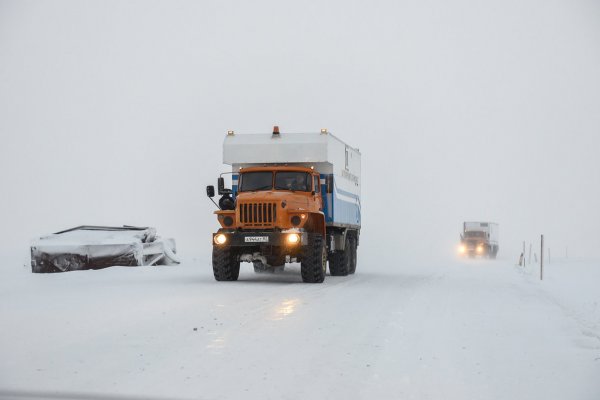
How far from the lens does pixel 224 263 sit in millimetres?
17312

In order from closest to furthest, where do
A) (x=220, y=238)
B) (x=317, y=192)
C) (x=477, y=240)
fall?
(x=220, y=238), (x=317, y=192), (x=477, y=240)

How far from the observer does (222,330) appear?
927 centimetres

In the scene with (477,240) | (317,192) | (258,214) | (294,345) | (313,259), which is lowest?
(294,345)

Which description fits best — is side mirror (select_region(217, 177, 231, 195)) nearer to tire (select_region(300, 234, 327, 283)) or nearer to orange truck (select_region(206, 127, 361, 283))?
orange truck (select_region(206, 127, 361, 283))

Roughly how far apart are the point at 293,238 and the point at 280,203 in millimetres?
885

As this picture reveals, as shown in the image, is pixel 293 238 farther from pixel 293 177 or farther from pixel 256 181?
pixel 256 181

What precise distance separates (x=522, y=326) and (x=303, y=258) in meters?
7.58

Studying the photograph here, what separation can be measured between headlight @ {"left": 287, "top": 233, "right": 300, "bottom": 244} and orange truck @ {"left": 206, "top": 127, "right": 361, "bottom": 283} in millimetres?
12

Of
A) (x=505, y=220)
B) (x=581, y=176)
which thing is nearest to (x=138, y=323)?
(x=505, y=220)

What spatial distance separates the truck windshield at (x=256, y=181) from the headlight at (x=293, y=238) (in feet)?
5.56

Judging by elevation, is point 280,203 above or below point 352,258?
above

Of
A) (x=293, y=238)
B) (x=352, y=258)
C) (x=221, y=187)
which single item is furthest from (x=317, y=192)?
(x=352, y=258)

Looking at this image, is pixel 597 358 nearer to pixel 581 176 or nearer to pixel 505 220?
pixel 505 220

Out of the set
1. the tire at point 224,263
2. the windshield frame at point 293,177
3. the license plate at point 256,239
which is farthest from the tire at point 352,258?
the license plate at point 256,239
